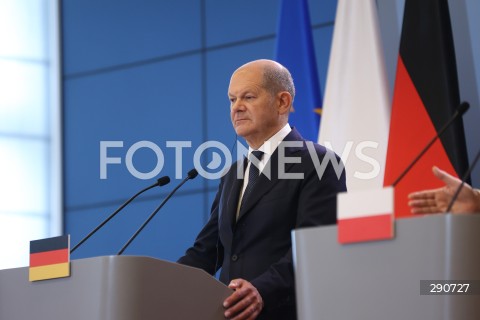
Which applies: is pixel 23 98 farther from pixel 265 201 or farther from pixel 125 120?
pixel 265 201

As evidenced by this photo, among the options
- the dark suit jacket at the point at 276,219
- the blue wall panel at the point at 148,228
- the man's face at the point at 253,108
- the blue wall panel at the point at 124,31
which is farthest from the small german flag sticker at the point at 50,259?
the blue wall panel at the point at 124,31

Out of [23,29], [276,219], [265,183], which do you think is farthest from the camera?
[23,29]

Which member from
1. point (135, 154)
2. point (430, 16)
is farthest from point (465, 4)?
point (135, 154)

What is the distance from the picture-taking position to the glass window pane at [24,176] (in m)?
5.69

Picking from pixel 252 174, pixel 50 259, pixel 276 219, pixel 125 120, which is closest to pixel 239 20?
pixel 125 120

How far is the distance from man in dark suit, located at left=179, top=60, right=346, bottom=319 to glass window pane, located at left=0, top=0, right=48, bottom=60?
3068mm

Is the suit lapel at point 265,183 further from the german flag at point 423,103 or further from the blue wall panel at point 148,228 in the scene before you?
the blue wall panel at point 148,228

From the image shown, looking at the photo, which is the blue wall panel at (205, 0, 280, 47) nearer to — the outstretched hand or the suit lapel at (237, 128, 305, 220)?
the suit lapel at (237, 128, 305, 220)

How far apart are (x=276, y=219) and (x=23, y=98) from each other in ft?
11.1

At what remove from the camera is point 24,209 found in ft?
18.7

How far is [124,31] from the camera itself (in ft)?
18.8

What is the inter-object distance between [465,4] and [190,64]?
1.81m

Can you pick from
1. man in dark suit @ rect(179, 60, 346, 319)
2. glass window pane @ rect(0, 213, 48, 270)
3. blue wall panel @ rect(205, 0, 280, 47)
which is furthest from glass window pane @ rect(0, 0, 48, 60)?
man in dark suit @ rect(179, 60, 346, 319)

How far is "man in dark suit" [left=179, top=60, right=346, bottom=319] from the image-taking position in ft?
8.75
